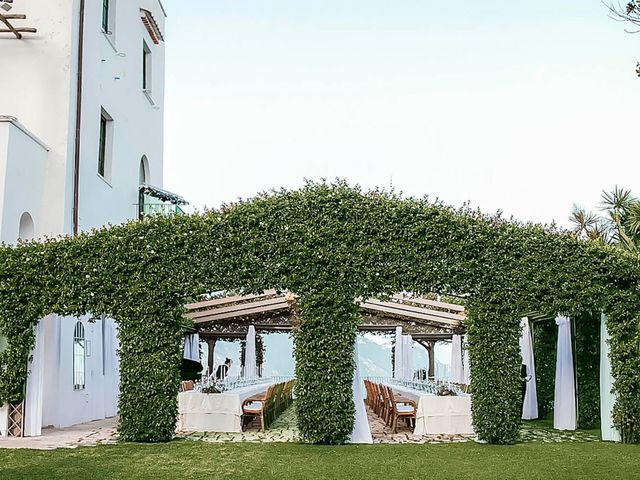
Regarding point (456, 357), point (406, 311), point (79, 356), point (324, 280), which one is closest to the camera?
point (324, 280)

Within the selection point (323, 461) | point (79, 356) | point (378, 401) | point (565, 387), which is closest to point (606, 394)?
point (565, 387)

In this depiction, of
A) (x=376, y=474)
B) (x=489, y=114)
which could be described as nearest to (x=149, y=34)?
(x=489, y=114)

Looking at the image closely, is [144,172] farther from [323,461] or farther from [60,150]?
[323,461]

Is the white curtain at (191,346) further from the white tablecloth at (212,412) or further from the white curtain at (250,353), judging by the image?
the white tablecloth at (212,412)

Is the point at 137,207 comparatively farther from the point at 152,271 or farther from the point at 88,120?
the point at 152,271

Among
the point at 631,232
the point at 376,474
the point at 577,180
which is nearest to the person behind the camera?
the point at 376,474

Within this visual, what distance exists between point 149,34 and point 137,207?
15.9 feet

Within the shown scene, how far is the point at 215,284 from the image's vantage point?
12.6 meters

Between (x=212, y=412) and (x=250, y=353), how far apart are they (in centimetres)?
590

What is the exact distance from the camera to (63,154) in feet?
50.1

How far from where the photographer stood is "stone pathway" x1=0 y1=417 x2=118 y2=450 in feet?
39.1

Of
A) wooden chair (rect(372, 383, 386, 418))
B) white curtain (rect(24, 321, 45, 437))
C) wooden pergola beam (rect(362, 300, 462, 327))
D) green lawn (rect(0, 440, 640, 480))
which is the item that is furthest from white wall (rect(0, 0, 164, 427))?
wooden chair (rect(372, 383, 386, 418))

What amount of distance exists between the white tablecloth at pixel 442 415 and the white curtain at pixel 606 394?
7.30 feet

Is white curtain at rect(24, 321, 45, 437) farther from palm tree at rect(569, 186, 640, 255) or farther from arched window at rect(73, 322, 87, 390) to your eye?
palm tree at rect(569, 186, 640, 255)
